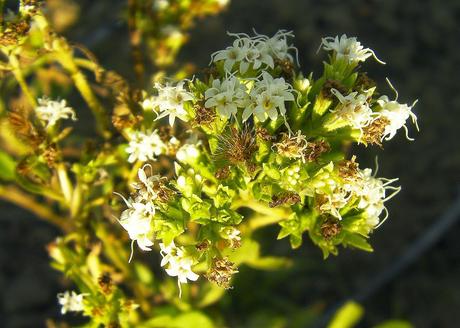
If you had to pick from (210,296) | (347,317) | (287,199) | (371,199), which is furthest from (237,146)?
(347,317)

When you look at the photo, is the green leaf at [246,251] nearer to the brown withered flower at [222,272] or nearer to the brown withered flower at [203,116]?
the brown withered flower at [222,272]

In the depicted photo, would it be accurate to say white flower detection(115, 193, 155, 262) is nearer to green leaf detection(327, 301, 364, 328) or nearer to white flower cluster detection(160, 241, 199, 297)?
white flower cluster detection(160, 241, 199, 297)

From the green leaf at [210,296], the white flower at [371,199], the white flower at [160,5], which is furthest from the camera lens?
the white flower at [160,5]

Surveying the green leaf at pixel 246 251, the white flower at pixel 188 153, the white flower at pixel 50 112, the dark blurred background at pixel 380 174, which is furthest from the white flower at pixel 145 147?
the dark blurred background at pixel 380 174

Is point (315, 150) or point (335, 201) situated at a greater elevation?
point (315, 150)

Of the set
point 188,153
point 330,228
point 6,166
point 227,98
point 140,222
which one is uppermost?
point 227,98

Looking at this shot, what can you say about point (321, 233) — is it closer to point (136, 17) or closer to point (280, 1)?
point (136, 17)

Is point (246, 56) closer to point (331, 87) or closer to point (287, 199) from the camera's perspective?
point (331, 87)
